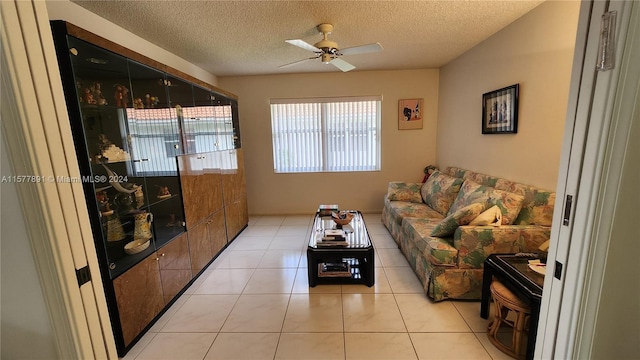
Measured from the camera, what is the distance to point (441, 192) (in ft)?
10.9

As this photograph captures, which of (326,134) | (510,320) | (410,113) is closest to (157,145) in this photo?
(326,134)

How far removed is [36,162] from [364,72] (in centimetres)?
420

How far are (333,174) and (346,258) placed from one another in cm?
235

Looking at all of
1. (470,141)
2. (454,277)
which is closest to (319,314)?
(454,277)

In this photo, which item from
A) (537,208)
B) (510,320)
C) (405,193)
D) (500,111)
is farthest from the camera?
(405,193)

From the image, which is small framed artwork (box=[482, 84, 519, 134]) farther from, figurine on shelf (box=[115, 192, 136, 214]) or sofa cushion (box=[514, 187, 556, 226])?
figurine on shelf (box=[115, 192, 136, 214])

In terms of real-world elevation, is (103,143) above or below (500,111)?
below

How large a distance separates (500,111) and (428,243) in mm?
1698

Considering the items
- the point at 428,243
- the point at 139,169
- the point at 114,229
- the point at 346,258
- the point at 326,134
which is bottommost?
the point at 346,258

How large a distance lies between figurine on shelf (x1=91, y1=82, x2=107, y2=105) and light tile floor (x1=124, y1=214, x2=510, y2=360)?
1693 millimetres

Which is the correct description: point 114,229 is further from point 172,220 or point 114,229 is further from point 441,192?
point 441,192

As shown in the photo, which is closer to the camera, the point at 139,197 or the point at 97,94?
the point at 97,94

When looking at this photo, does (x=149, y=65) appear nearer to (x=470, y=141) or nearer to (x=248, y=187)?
(x=248, y=187)

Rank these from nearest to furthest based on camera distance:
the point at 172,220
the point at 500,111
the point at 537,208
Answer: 1. the point at 537,208
2. the point at 172,220
3. the point at 500,111
